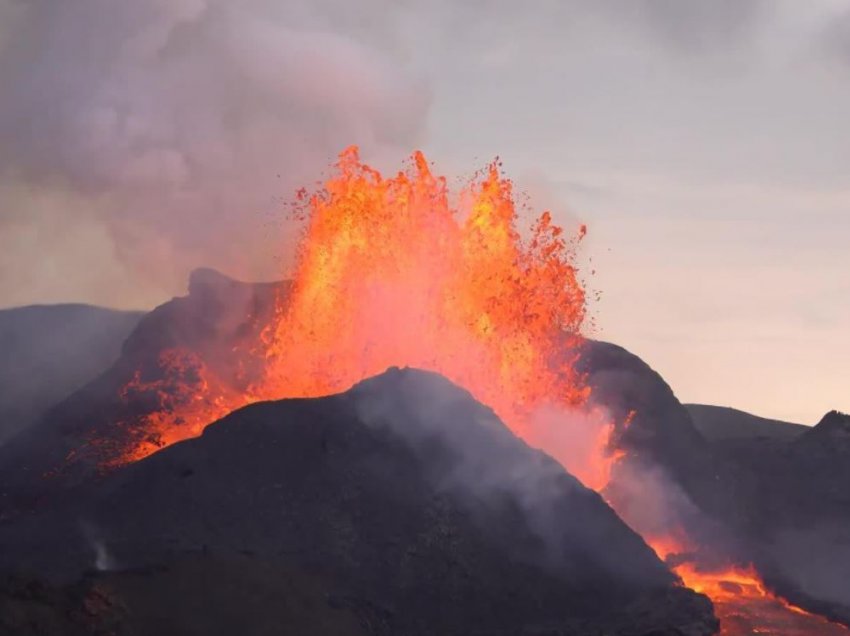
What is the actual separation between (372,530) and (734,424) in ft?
243

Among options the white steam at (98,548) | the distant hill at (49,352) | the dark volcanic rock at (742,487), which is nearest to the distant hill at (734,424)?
the dark volcanic rock at (742,487)

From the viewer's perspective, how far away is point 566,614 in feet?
153

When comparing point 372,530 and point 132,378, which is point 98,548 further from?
point 132,378

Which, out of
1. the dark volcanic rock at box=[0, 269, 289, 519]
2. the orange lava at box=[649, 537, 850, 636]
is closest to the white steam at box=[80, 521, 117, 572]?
the dark volcanic rock at box=[0, 269, 289, 519]

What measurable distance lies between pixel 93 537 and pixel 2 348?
70.2m

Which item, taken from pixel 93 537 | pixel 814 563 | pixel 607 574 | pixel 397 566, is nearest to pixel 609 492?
pixel 814 563

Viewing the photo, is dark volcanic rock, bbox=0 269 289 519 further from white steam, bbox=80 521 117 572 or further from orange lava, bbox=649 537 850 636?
orange lava, bbox=649 537 850 636

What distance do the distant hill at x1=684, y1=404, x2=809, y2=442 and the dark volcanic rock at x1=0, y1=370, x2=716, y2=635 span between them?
57.0 metres

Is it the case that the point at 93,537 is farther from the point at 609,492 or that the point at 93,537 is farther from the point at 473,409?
the point at 609,492

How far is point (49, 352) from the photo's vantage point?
106 metres

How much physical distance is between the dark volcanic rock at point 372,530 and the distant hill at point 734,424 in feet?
187

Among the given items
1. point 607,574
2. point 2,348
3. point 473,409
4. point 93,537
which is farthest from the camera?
point 2,348

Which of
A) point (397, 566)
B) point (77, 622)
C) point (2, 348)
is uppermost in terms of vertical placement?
point (2, 348)

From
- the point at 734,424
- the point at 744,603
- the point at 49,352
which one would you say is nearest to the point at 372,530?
the point at 744,603
